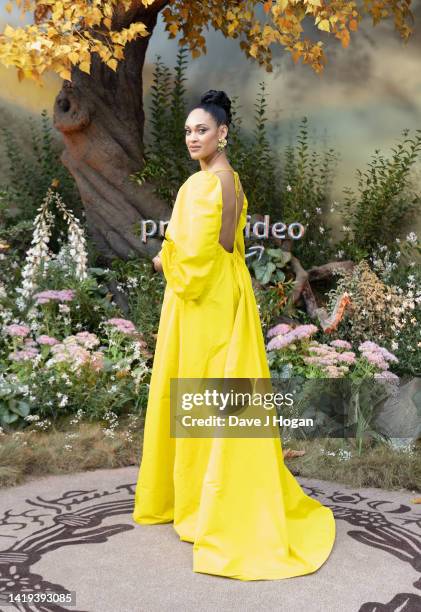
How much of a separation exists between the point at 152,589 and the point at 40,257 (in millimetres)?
3094

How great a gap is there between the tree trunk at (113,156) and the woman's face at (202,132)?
125 inches

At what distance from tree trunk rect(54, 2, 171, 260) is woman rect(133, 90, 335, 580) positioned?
313cm

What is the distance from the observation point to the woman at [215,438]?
8.19 feet

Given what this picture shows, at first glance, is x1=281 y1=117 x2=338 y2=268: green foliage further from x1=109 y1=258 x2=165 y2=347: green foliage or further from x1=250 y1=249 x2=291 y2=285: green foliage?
x1=109 y1=258 x2=165 y2=347: green foliage

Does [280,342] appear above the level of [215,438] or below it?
above

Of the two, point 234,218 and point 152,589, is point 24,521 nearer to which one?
point 152,589

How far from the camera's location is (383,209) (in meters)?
6.18

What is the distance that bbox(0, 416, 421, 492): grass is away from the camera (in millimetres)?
3549

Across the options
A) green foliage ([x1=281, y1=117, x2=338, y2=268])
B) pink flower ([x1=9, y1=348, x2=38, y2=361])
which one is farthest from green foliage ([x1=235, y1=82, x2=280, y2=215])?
pink flower ([x1=9, y1=348, x2=38, y2=361])

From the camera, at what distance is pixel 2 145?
7.08 m

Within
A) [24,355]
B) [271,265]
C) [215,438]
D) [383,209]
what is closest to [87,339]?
[24,355]

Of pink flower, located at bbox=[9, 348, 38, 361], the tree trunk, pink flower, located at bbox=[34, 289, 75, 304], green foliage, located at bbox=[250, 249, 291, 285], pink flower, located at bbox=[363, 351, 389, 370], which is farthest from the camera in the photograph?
the tree trunk

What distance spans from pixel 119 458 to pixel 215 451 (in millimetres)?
1389

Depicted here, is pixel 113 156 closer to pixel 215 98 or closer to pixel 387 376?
pixel 387 376
